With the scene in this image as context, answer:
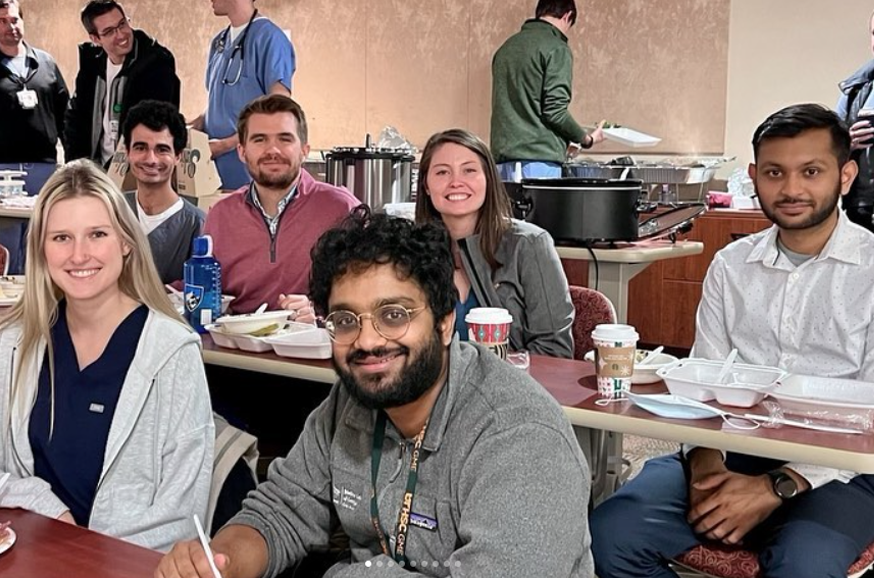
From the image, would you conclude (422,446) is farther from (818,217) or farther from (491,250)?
(491,250)

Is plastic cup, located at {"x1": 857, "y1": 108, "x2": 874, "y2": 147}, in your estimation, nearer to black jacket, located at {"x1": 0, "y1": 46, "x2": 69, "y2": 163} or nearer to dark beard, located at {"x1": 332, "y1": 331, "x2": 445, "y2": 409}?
dark beard, located at {"x1": 332, "y1": 331, "x2": 445, "y2": 409}

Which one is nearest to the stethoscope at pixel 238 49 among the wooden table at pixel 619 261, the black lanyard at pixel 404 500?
the wooden table at pixel 619 261

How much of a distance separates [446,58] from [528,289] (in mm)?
5084

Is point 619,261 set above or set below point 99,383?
above

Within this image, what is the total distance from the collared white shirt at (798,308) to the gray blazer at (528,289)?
1.61 feet

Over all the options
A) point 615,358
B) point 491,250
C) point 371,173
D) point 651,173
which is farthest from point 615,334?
point 651,173

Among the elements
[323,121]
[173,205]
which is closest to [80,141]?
[173,205]

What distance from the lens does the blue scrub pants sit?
6.31ft

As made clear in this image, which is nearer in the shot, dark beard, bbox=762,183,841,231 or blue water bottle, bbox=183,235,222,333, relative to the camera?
dark beard, bbox=762,183,841,231

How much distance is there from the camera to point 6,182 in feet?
17.6

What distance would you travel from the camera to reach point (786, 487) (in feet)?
6.61

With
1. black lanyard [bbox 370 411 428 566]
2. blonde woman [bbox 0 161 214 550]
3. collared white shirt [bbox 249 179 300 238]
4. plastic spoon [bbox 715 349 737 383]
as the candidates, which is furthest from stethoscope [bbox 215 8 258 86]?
black lanyard [bbox 370 411 428 566]

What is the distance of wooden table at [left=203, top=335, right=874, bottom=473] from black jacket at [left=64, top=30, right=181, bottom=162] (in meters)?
2.98

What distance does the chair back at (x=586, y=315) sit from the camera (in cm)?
288
